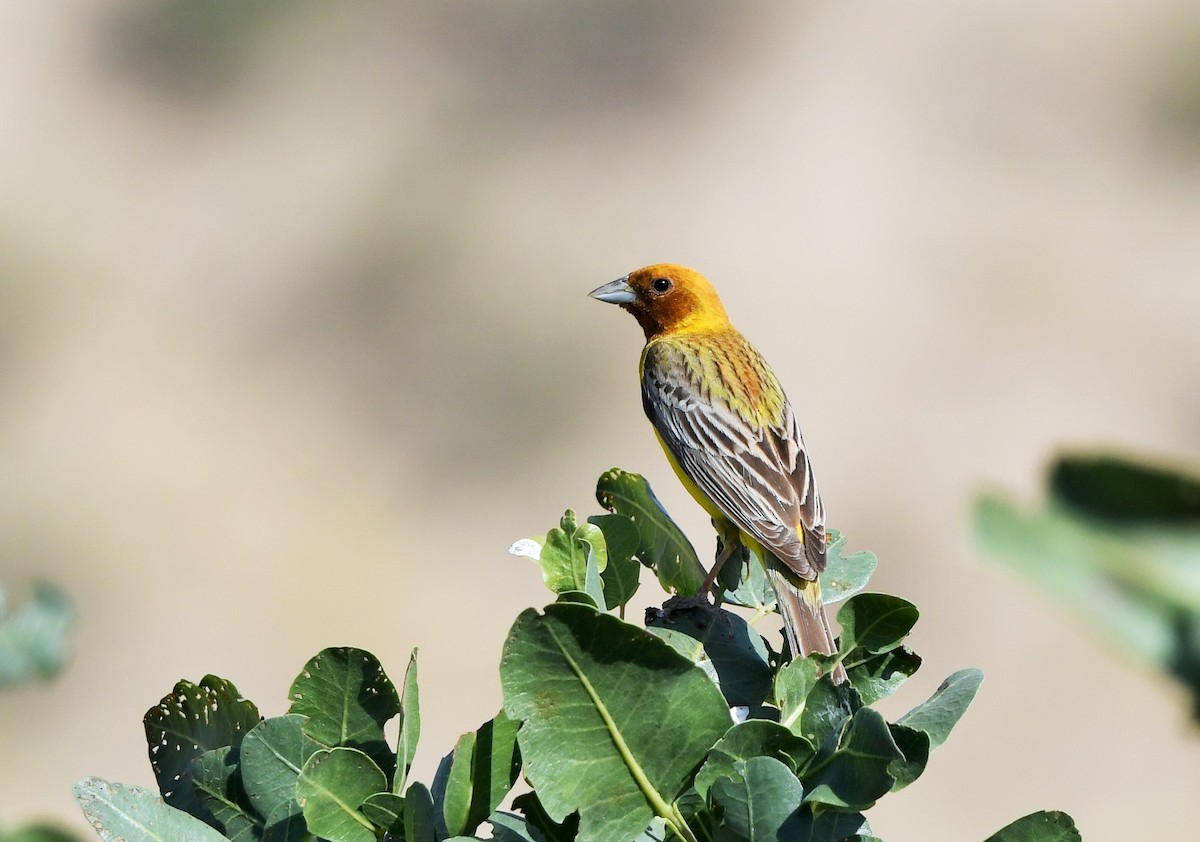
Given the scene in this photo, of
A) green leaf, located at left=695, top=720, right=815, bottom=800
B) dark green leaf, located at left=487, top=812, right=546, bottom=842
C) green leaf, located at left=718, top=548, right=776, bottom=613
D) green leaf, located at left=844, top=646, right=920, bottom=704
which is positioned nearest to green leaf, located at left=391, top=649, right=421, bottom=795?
dark green leaf, located at left=487, top=812, right=546, bottom=842

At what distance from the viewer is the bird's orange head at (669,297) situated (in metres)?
6.37

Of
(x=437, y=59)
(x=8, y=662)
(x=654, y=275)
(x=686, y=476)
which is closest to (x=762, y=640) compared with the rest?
(x=8, y=662)

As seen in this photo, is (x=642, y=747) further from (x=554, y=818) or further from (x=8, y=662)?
(x=8, y=662)

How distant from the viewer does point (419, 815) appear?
1733 millimetres

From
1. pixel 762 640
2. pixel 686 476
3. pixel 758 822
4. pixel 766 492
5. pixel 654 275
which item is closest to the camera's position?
pixel 758 822

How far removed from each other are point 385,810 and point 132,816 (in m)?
0.33

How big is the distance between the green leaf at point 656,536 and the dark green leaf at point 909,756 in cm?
83

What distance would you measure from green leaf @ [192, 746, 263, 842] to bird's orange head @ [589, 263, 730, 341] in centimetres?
464

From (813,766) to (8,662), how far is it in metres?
1.05

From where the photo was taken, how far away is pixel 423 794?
173 centimetres

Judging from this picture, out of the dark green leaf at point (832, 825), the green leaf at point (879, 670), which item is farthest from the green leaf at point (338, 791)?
the green leaf at point (879, 670)

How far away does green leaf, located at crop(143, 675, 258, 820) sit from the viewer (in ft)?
6.53

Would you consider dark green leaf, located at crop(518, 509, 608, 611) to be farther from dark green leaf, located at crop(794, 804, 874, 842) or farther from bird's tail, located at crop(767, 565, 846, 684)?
bird's tail, located at crop(767, 565, 846, 684)

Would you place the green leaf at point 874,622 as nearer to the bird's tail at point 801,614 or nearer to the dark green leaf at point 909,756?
the dark green leaf at point 909,756
